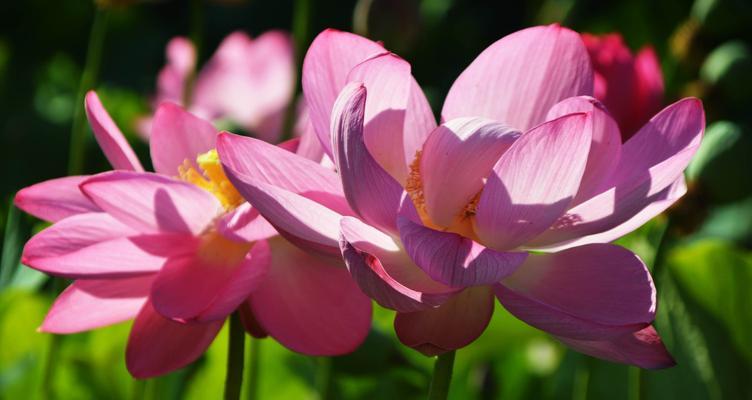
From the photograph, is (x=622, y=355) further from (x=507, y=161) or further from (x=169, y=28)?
(x=169, y=28)

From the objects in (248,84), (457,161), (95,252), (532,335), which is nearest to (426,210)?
(457,161)

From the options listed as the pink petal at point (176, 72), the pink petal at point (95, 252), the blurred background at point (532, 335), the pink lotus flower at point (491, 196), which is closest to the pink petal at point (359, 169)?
the pink lotus flower at point (491, 196)

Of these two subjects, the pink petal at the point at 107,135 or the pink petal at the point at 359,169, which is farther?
the pink petal at the point at 107,135

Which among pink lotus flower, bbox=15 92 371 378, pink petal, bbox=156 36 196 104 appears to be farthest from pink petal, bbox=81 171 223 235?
pink petal, bbox=156 36 196 104

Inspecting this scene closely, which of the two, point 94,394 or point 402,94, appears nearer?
point 402,94

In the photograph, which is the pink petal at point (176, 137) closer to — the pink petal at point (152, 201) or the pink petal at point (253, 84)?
the pink petal at point (152, 201)

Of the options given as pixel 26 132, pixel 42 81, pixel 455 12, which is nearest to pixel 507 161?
pixel 26 132

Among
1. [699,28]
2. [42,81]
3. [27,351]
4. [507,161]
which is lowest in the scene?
[42,81]
